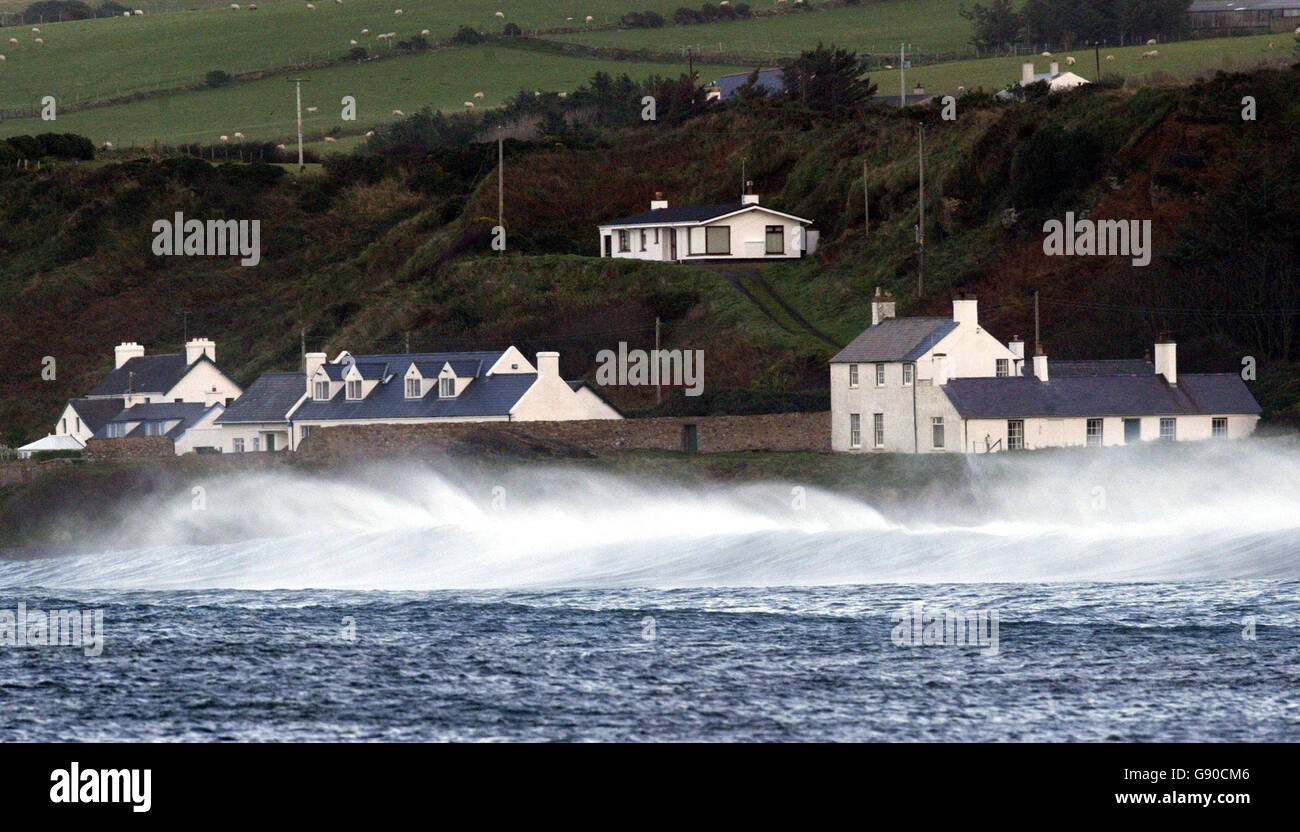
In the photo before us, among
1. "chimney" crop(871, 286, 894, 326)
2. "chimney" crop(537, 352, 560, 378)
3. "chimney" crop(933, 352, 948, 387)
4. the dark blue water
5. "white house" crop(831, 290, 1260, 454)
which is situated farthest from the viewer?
"chimney" crop(537, 352, 560, 378)

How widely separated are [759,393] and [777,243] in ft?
105

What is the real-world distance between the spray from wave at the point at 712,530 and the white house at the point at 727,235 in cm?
3920

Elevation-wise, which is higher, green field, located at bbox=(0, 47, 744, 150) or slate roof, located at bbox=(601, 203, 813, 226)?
green field, located at bbox=(0, 47, 744, 150)

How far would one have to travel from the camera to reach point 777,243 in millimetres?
113562

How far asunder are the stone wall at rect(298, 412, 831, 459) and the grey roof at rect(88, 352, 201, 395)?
67.4 ft

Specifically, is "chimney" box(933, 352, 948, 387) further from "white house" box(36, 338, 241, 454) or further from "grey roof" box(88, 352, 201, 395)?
"grey roof" box(88, 352, 201, 395)

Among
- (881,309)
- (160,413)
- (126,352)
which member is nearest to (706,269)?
(160,413)

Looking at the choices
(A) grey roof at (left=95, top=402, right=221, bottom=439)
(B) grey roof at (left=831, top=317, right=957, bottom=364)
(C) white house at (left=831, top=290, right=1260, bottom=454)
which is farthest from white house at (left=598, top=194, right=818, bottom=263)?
(C) white house at (left=831, top=290, right=1260, bottom=454)

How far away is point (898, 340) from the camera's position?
7331 centimetres

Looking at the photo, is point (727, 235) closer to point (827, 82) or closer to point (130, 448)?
point (827, 82)

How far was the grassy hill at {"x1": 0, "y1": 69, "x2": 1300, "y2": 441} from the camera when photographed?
8519 centimetres

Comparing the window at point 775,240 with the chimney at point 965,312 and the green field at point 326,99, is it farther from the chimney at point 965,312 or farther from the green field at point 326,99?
the green field at point 326,99

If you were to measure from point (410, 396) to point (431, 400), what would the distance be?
1115mm
